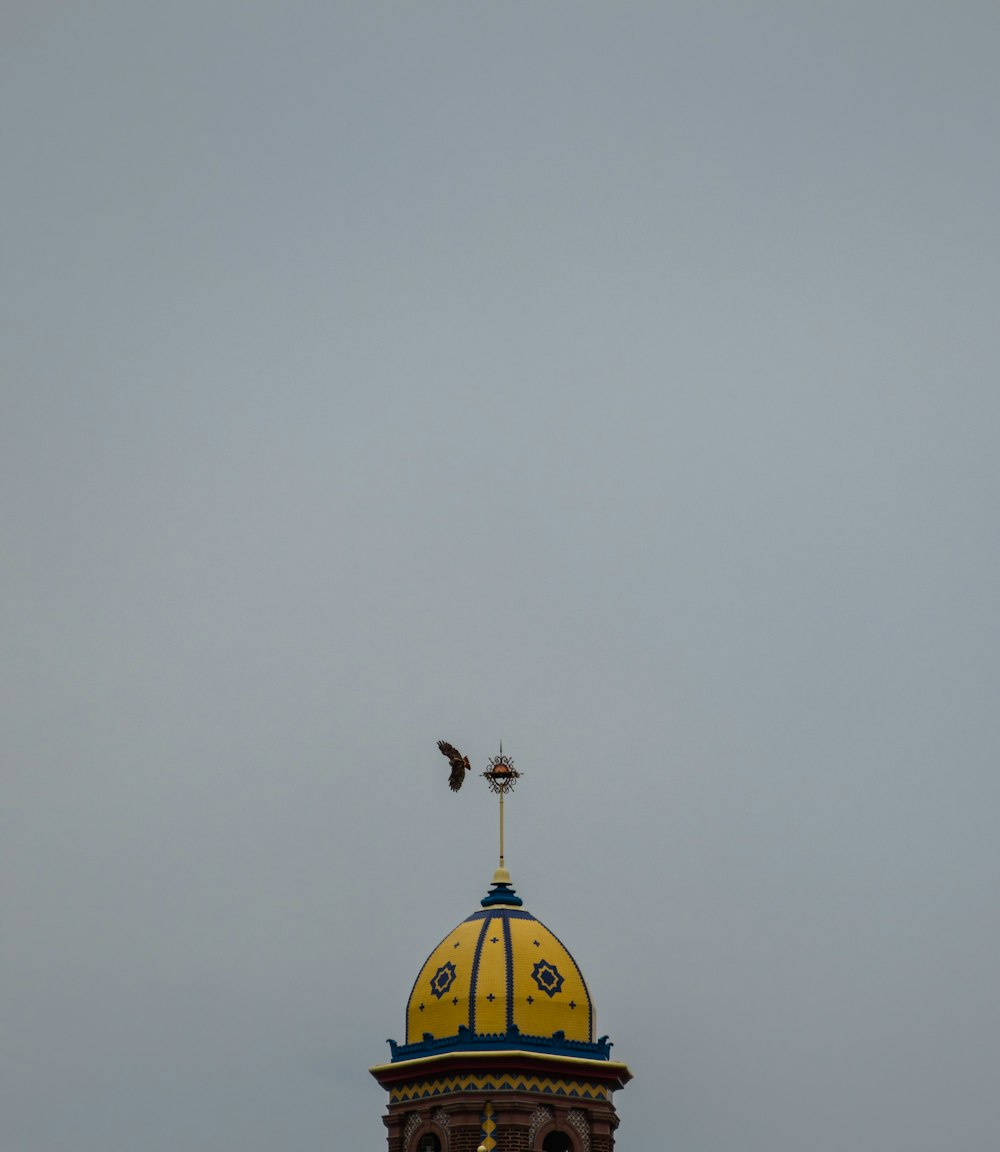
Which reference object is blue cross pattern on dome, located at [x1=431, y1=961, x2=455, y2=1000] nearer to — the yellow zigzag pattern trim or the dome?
the dome

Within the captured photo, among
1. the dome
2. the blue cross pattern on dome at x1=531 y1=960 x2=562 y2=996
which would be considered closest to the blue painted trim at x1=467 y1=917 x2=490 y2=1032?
the dome

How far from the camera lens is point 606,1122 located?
303 ft

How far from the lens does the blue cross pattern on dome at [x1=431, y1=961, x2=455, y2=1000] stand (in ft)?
306

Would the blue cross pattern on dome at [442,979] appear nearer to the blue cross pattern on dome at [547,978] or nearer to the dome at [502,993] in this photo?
the dome at [502,993]

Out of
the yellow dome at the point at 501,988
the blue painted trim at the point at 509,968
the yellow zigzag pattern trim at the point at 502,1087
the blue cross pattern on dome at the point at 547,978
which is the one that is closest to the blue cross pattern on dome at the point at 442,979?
the yellow dome at the point at 501,988

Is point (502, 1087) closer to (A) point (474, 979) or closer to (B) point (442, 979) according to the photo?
(A) point (474, 979)

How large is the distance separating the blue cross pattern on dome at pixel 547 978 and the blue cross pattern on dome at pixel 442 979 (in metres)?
2.17

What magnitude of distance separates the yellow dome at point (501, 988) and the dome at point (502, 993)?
3 cm

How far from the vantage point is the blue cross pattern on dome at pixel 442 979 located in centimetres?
9312

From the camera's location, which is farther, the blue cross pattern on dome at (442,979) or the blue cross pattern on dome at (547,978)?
the blue cross pattern on dome at (442,979)

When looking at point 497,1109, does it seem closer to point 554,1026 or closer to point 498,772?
point 554,1026

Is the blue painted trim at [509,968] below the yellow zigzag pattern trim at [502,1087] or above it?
above

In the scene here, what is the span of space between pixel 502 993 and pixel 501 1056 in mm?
1933

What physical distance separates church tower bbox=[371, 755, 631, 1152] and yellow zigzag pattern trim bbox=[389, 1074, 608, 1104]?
0.03 metres
